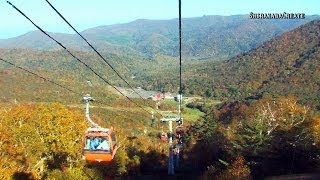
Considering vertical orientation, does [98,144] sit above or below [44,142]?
above

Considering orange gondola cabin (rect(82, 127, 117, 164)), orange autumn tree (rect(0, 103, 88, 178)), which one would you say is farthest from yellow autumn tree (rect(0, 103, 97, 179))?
orange gondola cabin (rect(82, 127, 117, 164))

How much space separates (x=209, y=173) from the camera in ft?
199

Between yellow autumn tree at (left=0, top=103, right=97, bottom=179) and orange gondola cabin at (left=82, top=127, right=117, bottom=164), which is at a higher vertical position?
orange gondola cabin at (left=82, top=127, right=117, bottom=164)

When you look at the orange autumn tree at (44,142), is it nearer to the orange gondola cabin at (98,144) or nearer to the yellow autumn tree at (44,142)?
the yellow autumn tree at (44,142)

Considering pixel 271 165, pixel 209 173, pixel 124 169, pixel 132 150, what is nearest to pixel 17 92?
pixel 132 150

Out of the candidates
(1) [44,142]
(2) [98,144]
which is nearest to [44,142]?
(1) [44,142]

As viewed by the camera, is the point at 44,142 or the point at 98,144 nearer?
the point at 98,144

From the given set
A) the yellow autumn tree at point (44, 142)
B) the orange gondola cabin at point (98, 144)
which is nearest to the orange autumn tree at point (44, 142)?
the yellow autumn tree at point (44, 142)

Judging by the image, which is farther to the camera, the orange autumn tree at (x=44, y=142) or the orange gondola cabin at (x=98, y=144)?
the orange autumn tree at (x=44, y=142)

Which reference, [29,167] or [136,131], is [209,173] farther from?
[136,131]

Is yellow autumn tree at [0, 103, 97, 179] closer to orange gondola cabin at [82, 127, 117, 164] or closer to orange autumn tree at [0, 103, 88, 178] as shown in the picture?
orange autumn tree at [0, 103, 88, 178]

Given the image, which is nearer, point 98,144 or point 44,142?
Answer: point 98,144

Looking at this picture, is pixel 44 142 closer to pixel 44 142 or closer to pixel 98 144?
pixel 44 142

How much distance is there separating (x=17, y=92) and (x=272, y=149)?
151688 mm
